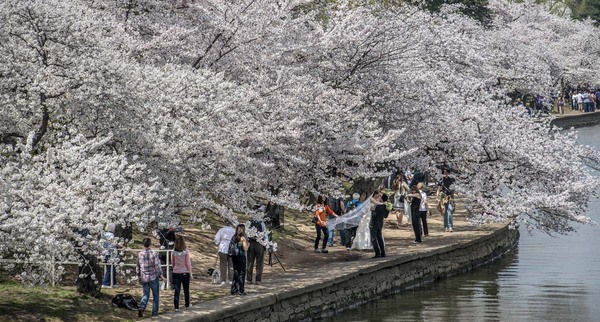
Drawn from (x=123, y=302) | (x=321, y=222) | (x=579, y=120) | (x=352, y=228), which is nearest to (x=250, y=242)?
(x=123, y=302)

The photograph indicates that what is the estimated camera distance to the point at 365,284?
25156 millimetres

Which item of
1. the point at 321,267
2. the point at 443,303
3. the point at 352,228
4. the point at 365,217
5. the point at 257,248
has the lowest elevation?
the point at 443,303

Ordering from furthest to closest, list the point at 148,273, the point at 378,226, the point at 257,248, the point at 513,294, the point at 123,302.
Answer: the point at 378,226 → the point at 513,294 → the point at 257,248 → the point at 123,302 → the point at 148,273

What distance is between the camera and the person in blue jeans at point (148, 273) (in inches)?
731

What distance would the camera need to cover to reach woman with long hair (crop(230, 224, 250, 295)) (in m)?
20.8

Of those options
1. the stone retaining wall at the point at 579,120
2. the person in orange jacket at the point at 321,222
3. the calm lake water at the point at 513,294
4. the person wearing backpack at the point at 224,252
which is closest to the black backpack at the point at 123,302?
the person wearing backpack at the point at 224,252

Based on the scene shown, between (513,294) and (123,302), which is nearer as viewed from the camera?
(123,302)

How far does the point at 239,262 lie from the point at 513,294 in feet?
27.9

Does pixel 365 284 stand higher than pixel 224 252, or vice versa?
pixel 224 252

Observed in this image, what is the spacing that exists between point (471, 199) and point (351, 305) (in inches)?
368

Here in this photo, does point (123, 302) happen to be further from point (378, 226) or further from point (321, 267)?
point (378, 226)

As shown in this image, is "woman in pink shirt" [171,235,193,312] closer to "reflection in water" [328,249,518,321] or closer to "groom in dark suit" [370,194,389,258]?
"reflection in water" [328,249,518,321]

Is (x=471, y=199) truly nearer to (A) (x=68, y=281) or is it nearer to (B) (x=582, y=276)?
(B) (x=582, y=276)

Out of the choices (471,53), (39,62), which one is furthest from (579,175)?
(39,62)
